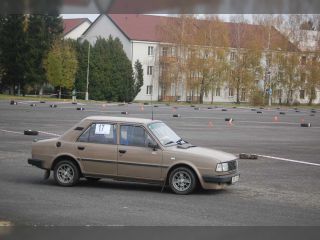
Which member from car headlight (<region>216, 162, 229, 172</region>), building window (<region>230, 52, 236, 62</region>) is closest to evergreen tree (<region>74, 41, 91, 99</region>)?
building window (<region>230, 52, 236, 62</region>)

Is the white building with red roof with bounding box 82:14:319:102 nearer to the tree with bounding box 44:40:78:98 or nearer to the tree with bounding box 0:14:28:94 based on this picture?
the tree with bounding box 44:40:78:98

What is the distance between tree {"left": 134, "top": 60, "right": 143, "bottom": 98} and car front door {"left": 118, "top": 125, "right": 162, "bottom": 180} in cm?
6931

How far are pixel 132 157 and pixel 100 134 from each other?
1053 mm

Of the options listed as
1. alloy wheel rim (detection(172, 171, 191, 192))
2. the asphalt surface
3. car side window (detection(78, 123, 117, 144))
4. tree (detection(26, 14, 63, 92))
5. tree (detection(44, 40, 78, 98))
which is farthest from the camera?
tree (detection(44, 40, 78, 98))

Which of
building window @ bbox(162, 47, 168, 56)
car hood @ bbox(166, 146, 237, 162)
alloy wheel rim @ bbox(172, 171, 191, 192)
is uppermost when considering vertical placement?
building window @ bbox(162, 47, 168, 56)

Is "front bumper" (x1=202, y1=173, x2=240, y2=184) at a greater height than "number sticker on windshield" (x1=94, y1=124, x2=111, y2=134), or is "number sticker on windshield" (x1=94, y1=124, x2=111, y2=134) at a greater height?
"number sticker on windshield" (x1=94, y1=124, x2=111, y2=134)

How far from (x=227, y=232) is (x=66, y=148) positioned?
5587 mm

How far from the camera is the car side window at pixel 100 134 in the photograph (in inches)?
504

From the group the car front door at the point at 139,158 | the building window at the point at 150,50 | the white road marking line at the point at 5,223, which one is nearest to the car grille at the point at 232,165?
the car front door at the point at 139,158

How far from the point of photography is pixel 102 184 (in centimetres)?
1334

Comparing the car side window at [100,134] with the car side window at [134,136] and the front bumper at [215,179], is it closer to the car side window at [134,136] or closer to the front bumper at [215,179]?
the car side window at [134,136]

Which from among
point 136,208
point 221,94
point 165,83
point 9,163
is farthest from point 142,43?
point 136,208

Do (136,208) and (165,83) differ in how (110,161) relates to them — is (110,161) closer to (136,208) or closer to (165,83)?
(136,208)

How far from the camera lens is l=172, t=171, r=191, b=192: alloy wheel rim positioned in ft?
39.7
